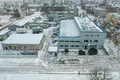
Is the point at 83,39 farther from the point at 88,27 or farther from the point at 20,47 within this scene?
the point at 20,47

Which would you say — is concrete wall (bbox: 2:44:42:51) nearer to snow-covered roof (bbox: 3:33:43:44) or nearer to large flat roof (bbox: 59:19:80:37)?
snow-covered roof (bbox: 3:33:43:44)

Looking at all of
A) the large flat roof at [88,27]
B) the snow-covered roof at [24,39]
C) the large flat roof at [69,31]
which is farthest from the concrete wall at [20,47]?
the large flat roof at [88,27]

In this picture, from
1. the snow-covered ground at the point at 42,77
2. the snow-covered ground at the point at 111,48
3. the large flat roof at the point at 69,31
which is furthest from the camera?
the large flat roof at the point at 69,31

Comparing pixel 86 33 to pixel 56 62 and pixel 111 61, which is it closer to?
pixel 111 61

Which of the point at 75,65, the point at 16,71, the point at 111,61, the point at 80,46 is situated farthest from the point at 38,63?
the point at 111,61

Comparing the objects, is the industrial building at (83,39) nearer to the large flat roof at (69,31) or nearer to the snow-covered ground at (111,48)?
the large flat roof at (69,31)

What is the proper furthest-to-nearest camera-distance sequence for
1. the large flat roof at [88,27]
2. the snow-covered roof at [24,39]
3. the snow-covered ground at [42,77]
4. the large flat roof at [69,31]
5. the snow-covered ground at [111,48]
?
the large flat roof at [69,31], the large flat roof at [88,27], the snow-covered roof at [24,39], the snow-covered ground at [111,48], the snow-covered ground at [42,77]

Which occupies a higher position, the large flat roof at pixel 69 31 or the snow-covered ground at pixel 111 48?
the large flat roof at pixel 69 31

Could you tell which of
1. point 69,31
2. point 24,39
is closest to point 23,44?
point 24,39

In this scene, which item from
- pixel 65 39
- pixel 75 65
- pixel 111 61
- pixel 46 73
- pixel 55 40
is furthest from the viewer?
pixel 55 40

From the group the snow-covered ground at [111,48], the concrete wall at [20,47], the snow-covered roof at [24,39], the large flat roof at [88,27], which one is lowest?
the snow-covered ground at [111,48]

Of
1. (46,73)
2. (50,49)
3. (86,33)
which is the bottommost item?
(46,73)
